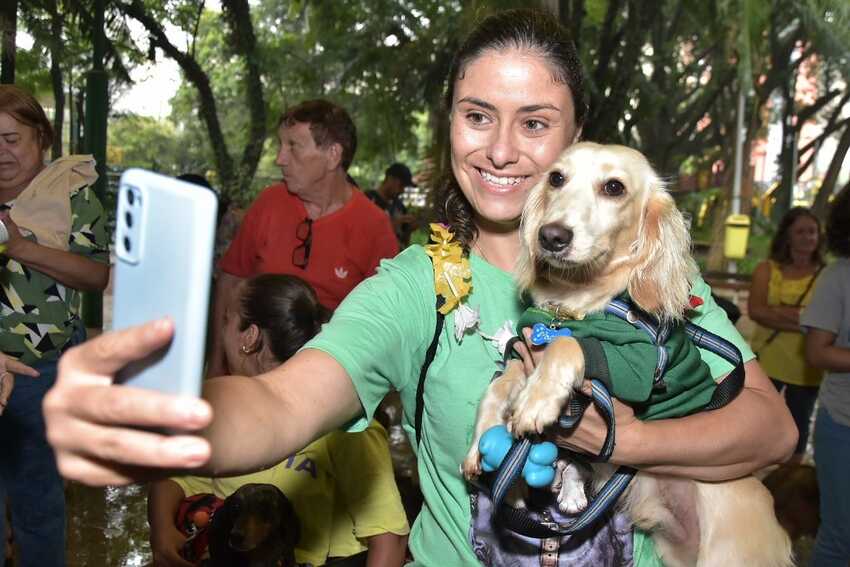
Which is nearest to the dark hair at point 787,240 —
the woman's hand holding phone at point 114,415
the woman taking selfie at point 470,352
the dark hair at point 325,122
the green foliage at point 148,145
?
the dark hair at point 325,122

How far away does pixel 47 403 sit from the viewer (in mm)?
864

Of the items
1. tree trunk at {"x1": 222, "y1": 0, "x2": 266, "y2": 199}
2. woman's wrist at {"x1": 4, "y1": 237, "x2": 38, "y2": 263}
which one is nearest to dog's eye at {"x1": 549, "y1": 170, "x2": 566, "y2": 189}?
woman's wrist at {"x1": 4, "y1": 237, "x2": 38, "y2": 263}

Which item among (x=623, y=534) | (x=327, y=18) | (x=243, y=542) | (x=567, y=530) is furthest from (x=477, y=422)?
(x=327, y=18)

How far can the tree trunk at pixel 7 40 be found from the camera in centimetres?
568

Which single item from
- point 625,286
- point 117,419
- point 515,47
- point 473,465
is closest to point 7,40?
point 515,47

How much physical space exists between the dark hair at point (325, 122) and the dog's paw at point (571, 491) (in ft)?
9.72

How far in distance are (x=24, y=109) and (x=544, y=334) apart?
2.58m

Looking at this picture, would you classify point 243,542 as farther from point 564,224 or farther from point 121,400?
point 121,400

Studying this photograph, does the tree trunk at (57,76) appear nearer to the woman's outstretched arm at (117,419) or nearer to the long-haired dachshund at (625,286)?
the long-haired dachshund at (625,286)

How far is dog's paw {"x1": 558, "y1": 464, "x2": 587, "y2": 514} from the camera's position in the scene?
180 cm

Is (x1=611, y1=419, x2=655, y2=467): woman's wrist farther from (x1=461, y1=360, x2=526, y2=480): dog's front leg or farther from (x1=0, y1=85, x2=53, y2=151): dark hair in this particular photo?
(x1=0, y1=85, x2=53, y2=151): dark hair

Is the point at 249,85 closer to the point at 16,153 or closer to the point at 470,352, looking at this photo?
the point at 16,153

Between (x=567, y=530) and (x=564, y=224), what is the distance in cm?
65

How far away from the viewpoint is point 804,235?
5.80m
